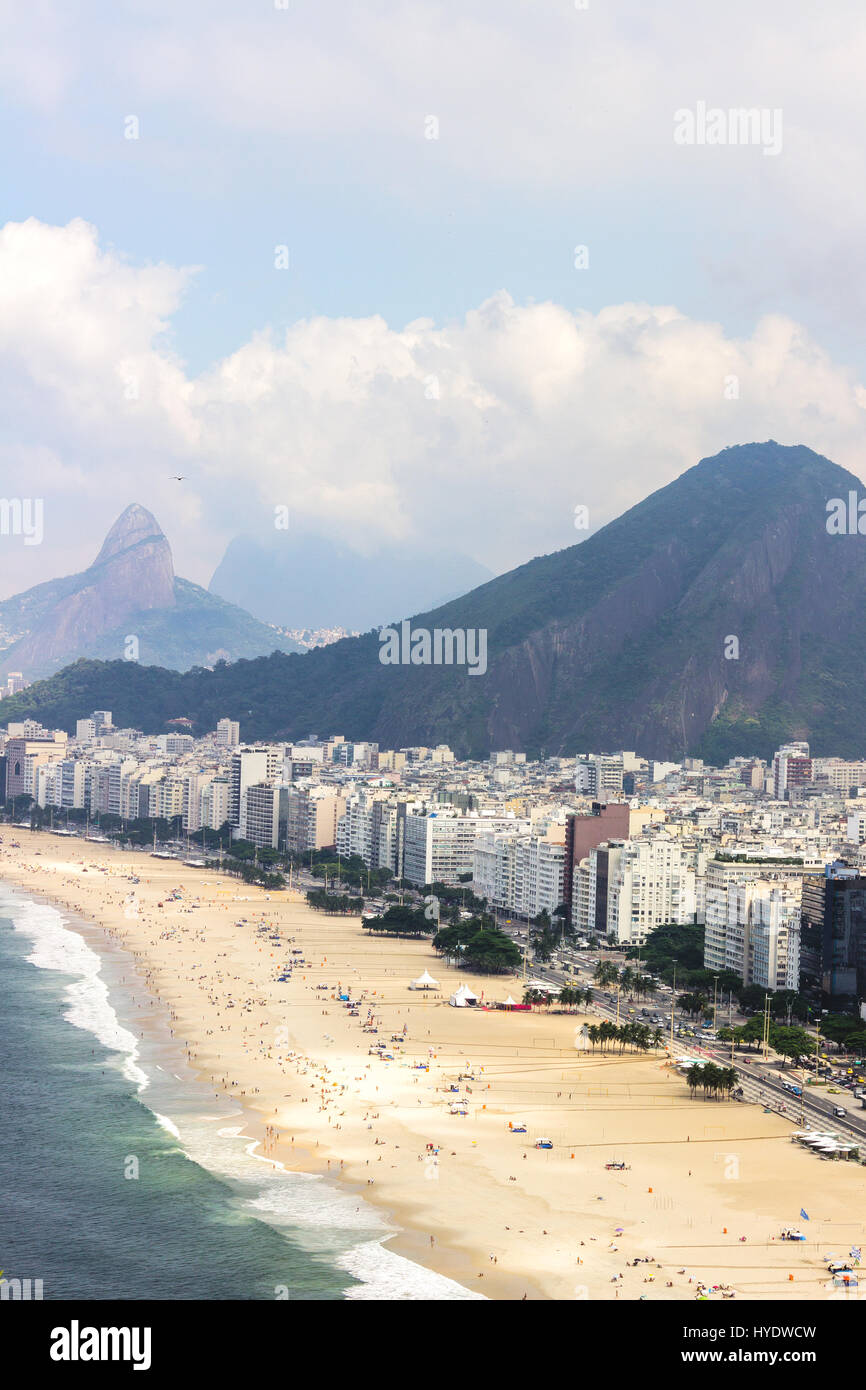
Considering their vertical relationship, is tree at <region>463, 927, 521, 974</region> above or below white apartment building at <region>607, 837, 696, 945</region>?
below

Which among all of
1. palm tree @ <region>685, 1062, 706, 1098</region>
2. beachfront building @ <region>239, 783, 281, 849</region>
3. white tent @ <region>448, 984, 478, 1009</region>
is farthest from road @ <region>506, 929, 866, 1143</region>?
beachfront building @ <region>239, 783, 281, 849</region>

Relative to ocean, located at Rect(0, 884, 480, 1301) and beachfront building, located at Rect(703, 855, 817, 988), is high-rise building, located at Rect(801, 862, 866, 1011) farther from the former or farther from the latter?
ocean, located at Rect(0, 884, 480, 1301)

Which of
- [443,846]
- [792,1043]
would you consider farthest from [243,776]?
[792,1043]

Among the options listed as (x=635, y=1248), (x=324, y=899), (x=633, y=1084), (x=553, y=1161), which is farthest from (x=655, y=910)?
(x=635, y=1248)

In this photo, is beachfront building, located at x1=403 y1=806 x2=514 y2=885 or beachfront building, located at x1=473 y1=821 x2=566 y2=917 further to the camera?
beachfront building, located at x1=403 y1=806 x2=514 y2=885

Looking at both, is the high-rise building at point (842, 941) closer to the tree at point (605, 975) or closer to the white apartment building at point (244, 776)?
the tree at point (605, 975)
